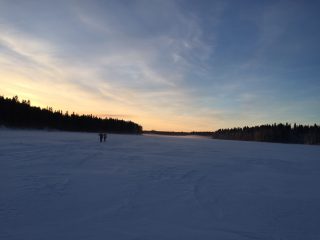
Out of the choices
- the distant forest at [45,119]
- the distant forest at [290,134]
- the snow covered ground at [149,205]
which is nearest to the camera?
the snow covered ground at [149,205]

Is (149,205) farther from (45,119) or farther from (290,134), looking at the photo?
(290,134)

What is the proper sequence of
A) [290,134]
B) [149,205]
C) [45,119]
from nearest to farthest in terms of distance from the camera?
[149,205] < [45,119] < [290,134]

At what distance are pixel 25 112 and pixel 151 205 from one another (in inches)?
3314

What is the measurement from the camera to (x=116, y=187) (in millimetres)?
9211

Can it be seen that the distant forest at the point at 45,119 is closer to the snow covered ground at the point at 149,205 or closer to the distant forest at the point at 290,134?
the distant forest at the point at 290,134

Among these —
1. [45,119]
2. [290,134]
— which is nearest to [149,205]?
[45,119]

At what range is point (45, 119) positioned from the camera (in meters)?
92.4

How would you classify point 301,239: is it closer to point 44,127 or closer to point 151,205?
point 151,205

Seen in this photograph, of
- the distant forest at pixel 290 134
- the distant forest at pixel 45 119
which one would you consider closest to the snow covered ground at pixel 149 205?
the distant forest at pixel 45 119

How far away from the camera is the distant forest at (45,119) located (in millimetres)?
76250

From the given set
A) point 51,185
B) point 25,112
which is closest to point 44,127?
point 25,112

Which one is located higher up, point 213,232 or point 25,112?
point 25,112

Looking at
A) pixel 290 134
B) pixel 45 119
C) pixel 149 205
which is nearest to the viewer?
pixel 149 205

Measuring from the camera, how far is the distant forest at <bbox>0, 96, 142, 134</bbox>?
7625cm
